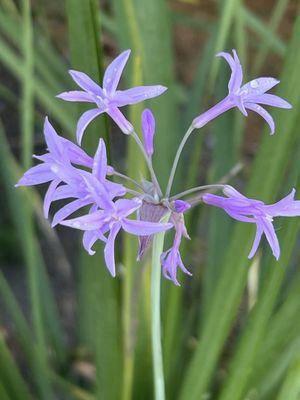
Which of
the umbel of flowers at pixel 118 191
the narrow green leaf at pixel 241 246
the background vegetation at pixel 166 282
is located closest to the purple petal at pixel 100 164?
the umbel of flowers at pixel 118 191

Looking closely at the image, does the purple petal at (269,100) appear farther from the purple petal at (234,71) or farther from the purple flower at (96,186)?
the purple flower at (96,186)

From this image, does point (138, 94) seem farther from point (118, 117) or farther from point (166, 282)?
point (166, 282)

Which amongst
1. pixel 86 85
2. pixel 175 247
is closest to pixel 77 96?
pixel 86 85

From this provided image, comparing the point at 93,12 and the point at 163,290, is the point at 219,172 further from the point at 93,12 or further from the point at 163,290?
the point at 93,12

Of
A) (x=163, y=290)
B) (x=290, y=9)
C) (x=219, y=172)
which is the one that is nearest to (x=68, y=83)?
(x=219, y=172)

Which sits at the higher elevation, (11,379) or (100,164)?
(100,164)
